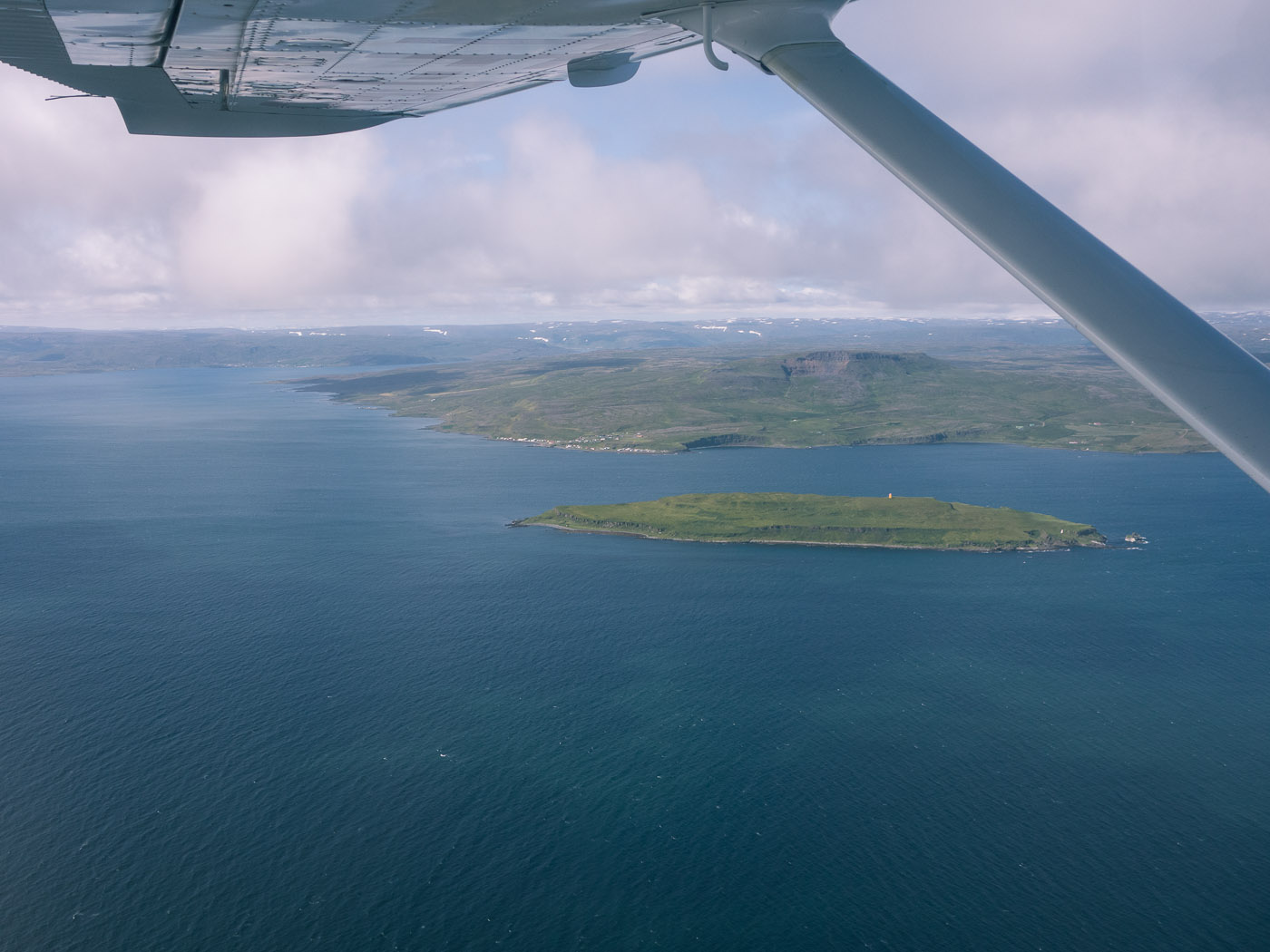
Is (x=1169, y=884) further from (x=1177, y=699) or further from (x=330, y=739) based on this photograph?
(x=330, y=739)

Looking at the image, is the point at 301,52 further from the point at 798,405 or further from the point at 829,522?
A: the point at 798,405

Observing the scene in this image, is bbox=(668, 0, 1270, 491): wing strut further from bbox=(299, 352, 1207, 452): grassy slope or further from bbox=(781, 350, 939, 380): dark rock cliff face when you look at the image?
bbox=(781, 350, 939, 380): dark rock cliff face

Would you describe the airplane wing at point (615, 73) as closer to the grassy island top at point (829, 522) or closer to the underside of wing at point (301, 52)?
the underside of wing at point (301, 52)

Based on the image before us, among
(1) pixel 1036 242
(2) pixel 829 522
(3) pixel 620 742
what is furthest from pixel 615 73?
(2) pixel 829 522

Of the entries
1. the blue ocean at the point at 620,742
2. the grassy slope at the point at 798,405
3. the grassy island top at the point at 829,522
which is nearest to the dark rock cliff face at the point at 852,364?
the grassy slope at the point at 798,405

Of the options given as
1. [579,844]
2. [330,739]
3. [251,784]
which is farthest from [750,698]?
[251,784]

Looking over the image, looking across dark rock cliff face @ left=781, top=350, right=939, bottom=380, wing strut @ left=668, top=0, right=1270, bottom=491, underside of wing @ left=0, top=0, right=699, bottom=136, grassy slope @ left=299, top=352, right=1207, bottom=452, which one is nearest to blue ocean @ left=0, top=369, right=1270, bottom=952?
underside of wing @ left=0, top=0, right=699, bottom=136
